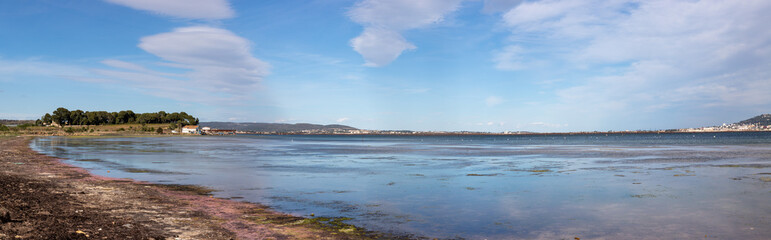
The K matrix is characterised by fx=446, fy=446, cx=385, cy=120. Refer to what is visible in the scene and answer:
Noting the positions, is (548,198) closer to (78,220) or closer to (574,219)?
(574,219)

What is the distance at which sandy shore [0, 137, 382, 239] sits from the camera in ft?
32.4

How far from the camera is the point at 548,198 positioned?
17859 mm

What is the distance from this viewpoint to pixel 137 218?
12094 mm

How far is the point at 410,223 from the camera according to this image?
12906 millimetres

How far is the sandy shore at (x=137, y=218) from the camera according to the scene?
32.4ft

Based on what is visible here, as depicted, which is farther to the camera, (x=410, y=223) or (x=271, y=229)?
(x=410, y=223)

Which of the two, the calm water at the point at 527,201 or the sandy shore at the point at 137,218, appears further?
the calm water at the point at 527,201

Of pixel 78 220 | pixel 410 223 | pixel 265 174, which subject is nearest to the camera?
pixel 78 220

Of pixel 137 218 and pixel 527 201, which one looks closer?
pixel 137 218

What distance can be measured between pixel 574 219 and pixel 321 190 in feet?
36.2

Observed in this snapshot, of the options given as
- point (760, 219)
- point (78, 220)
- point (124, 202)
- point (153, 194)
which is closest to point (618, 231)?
point (760, 219)

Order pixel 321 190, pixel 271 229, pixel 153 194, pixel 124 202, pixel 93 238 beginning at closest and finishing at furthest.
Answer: pixel 93 238
pixel 271 229
pixel 124 202
pixel 153 194
pixel 321 190

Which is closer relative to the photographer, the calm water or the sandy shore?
the sandy shore

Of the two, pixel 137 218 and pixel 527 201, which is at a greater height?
pixel 137 218
